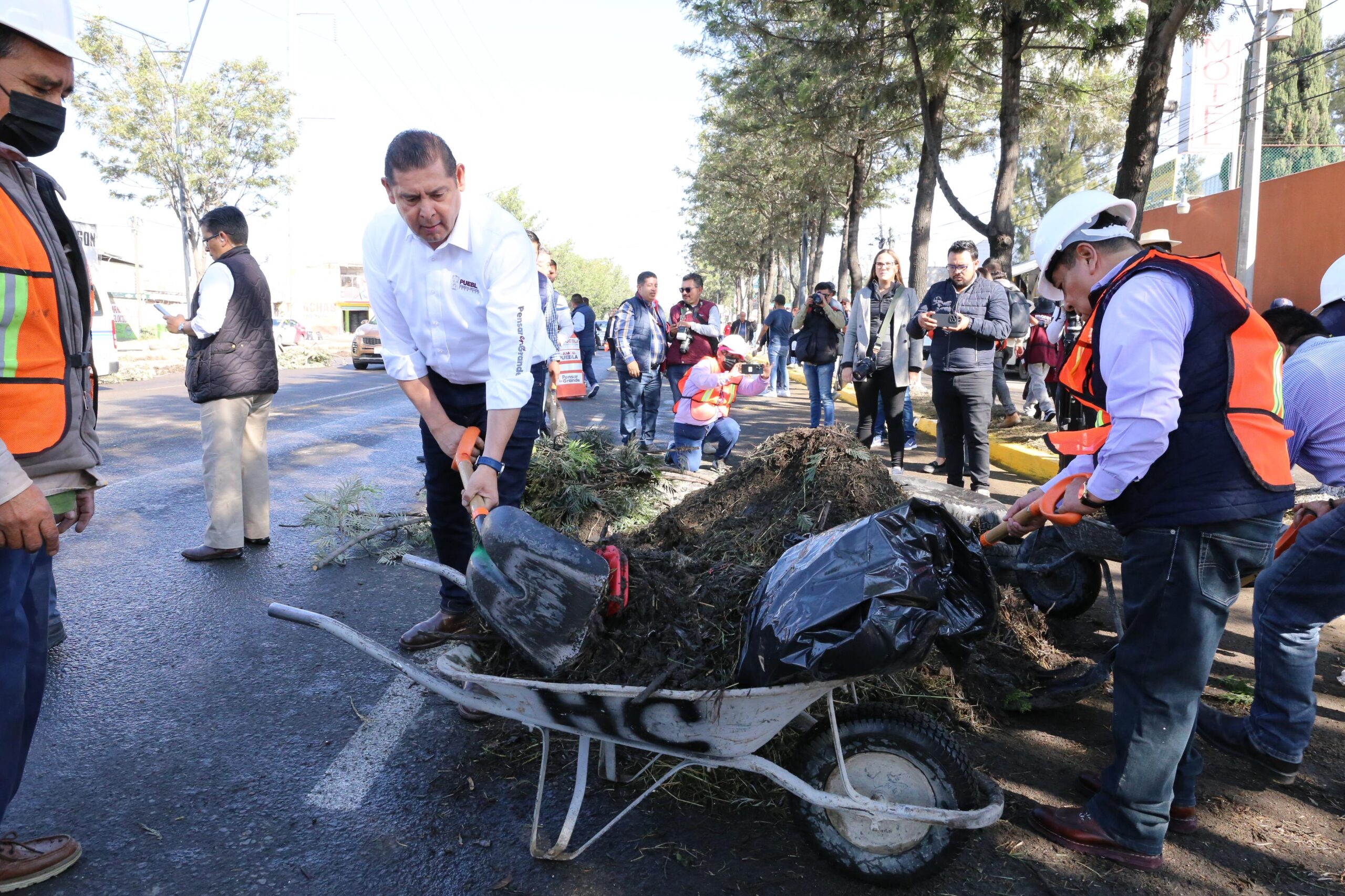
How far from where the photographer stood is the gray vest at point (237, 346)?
17.3 feet

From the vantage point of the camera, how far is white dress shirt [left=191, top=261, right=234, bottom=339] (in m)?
5.20

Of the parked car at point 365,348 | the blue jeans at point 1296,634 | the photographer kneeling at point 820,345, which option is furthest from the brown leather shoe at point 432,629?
the parked car at point 365,348

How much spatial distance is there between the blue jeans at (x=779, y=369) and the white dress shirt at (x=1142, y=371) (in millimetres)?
15854

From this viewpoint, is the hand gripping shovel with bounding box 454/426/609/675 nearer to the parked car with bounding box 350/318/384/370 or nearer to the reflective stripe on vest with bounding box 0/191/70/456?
the reflective stripe on vest with bounding box 0/191/70/456

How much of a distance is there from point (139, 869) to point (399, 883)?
0.77m

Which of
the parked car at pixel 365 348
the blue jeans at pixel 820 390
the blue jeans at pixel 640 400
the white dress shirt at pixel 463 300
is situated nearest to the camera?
the white dress shirt at pixel 463 300

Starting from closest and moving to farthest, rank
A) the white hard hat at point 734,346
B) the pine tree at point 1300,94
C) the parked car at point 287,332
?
1. the white hard hat at point 734,346
2. the parked car at point 287,332
3. the pine tree at point 1300,94

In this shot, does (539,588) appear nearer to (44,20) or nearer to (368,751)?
(368,751)

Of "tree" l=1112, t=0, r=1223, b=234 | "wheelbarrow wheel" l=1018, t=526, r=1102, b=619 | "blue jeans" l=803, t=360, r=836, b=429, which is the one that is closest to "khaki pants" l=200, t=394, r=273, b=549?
"wheelbarrow wheel" l=1018, t=526, r=1102, b=619

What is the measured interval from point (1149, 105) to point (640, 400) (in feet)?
21.8

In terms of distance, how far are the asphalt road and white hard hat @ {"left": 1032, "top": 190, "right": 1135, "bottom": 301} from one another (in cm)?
208

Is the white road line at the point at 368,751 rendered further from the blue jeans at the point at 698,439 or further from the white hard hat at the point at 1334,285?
the blue jeans at the point at 698,439

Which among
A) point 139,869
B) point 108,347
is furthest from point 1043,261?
point 108,347

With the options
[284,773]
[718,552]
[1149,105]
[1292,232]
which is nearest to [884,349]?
[1149,105]
